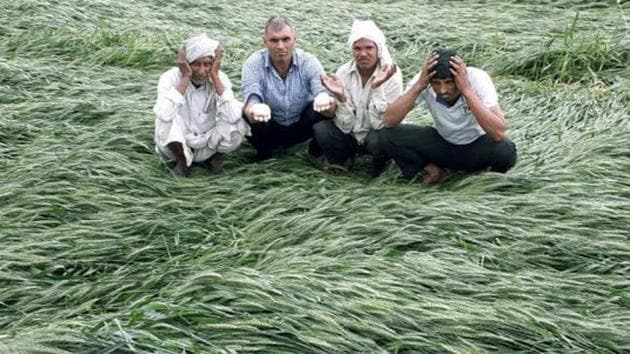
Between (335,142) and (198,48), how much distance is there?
91cm

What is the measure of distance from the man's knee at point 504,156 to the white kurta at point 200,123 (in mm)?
1419

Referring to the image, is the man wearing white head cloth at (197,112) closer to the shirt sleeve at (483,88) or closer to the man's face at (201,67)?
the man's face at (201,67)

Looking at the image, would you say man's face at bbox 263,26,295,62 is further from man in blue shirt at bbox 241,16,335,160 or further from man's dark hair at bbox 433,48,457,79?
man's dark hair at bbox 433,48,457,79

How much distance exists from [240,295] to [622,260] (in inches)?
66.2

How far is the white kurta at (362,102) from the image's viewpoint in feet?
20.4

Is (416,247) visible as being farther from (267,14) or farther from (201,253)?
(267,14)

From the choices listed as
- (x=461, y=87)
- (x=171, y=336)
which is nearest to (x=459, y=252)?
(x=461, y=87)

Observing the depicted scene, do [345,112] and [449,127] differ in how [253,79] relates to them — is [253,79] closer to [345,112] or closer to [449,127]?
[345,112]

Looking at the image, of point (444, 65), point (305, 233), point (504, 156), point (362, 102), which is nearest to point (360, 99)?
point (362, 102)

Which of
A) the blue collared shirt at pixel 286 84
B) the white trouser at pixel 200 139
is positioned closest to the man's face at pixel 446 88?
the blue collared shirt at pixel 286 84

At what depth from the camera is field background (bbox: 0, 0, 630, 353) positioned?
4125 mm

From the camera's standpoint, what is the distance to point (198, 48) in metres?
6.21

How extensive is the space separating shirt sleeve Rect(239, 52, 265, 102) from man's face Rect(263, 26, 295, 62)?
0.49ft

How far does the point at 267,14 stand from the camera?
11289mm
